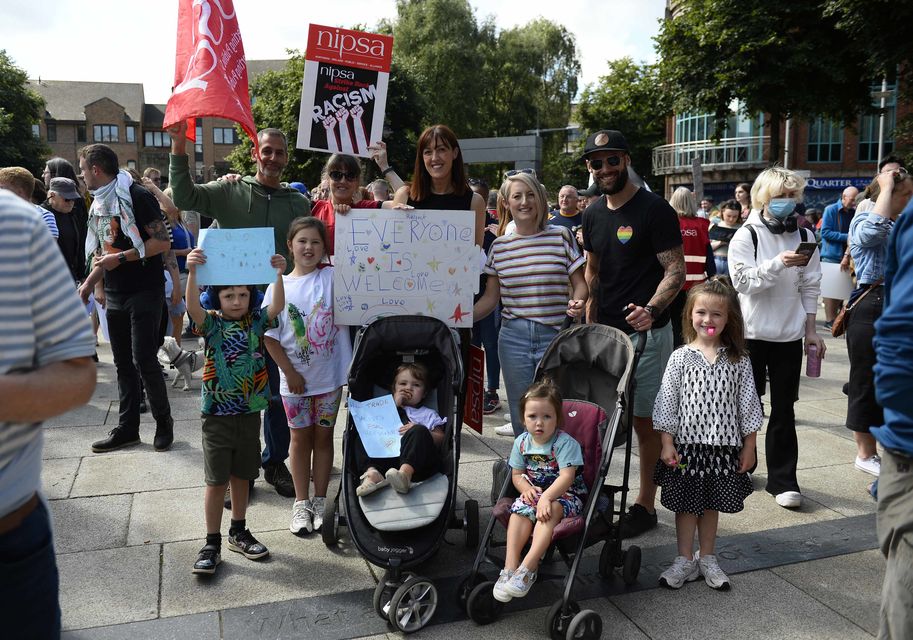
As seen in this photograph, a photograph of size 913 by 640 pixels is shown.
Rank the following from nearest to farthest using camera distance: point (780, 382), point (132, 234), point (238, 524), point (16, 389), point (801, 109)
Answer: point (16, 389), point (238, 524), point (780, 382), point (132, 234), point (801, 109)

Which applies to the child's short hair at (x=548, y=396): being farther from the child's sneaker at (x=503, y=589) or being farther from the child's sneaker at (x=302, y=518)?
the child's sneaker at (x=302, y=518)

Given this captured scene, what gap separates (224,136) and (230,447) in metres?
74.0

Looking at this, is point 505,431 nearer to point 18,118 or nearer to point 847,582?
point 847,582

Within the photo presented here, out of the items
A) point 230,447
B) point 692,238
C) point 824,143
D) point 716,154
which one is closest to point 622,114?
point 716,154

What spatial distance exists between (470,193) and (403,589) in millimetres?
2509

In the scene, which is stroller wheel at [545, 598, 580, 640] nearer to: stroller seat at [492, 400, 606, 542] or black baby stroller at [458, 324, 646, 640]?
black baby stroller at [458, 324, 646, 640]

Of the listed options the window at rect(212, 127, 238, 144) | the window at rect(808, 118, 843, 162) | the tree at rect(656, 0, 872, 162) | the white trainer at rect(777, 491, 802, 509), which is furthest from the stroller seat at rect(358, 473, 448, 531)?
the window at rect(212, 127, 238, 144)

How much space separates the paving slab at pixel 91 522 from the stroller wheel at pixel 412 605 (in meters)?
1.88

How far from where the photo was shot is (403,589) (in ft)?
10.9

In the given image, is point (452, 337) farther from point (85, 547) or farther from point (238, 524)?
point (85, 547)

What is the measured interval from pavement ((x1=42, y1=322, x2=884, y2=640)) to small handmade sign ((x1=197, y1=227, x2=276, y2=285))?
1.52m

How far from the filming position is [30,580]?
168 centimetres

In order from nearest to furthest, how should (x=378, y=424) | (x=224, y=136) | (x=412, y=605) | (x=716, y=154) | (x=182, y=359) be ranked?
(x=412, y=605), (x=378, y=424), (x=182, y=359), (x=716, y=154), (x=224, y=136)

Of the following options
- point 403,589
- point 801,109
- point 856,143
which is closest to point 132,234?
point 403,589
